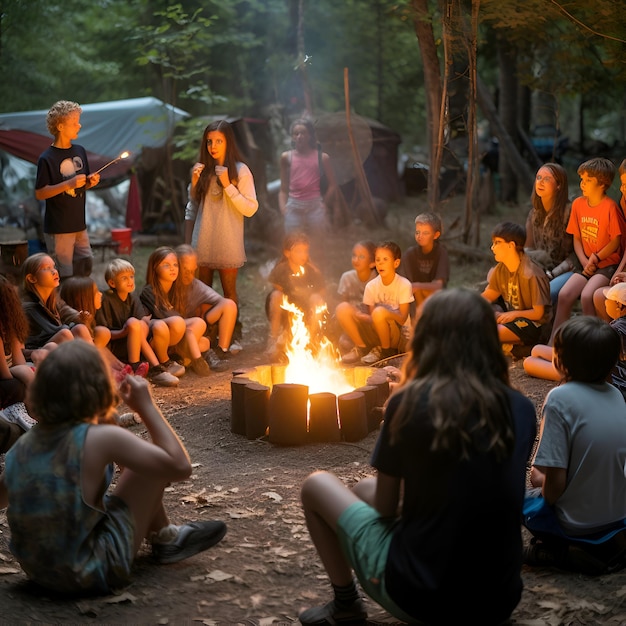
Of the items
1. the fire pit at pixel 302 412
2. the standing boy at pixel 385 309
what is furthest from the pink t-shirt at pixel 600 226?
the fire pit at pixel 302 412

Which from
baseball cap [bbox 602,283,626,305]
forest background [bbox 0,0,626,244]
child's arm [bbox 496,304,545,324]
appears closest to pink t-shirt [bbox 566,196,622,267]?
child's arm [bbox 496,304,545,324]

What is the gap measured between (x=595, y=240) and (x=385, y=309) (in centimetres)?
177

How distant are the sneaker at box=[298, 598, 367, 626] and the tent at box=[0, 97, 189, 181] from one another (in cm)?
1029

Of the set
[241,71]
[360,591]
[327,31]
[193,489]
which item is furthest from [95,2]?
[360,591]

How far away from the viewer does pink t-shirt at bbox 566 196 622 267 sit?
6531 millimetres

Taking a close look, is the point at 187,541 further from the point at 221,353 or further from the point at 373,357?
the point at 221,353

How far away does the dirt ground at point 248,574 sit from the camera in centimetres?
312

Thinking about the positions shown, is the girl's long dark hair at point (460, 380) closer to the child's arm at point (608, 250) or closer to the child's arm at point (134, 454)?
the child's arm at point (134, 454)

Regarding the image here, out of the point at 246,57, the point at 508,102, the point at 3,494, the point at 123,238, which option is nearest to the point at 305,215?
the point at 123,238

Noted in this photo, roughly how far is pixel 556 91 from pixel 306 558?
1057 cm

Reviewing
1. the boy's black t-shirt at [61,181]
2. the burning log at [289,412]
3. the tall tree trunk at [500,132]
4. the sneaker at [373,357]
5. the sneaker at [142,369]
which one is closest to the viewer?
the burning log at [289,412]

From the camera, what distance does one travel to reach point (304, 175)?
8336 millimetres

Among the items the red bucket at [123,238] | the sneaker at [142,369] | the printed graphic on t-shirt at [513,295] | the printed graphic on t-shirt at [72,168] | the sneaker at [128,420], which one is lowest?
the sneaker at [128,420]

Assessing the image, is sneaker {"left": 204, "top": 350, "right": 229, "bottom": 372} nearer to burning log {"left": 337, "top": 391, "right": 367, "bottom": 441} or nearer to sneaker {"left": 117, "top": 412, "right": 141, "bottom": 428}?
sneaker {"left": 117, "top": 412, "right": 141, "bottom": 428}
